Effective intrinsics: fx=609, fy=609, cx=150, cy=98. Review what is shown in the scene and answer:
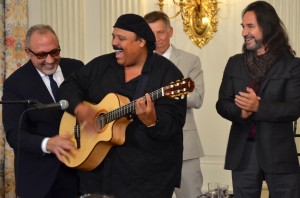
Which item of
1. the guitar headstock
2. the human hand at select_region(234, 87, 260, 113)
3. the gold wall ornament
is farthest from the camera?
the gold wall ornament

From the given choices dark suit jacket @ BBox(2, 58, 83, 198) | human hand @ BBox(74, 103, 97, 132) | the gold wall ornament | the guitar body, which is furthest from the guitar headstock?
the gold wall ornament

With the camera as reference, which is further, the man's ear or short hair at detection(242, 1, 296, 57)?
short hair at detection(242, 1, 296, 57)

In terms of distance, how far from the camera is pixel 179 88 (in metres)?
2.80

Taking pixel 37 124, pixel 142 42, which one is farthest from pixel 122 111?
pixel 37 124

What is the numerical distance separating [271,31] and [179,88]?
100 cm

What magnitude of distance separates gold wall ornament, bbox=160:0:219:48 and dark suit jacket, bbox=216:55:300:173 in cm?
220

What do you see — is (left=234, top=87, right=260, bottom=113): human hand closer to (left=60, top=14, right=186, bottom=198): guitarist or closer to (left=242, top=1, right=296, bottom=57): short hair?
(left=242, top=1, right=296, bottom=57): short hair

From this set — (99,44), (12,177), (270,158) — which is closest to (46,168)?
(270,158)

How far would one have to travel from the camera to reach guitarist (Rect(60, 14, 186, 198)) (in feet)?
9.91

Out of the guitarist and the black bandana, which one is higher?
the black bandana

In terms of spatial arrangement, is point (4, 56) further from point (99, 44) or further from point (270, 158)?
point (270, 158)

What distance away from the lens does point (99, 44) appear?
5.85m

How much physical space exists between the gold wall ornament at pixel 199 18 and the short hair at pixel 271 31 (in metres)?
2.05

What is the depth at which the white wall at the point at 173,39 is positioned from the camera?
572cm
